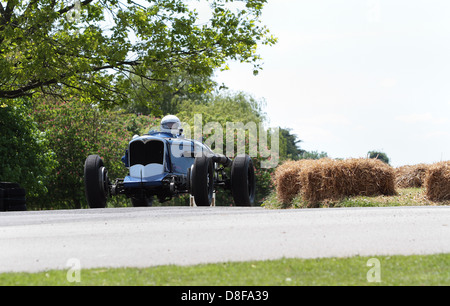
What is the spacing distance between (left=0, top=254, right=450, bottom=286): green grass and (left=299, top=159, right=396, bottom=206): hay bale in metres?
8.21

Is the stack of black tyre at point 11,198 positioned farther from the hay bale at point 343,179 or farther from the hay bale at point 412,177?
the hay bale at point 412,177

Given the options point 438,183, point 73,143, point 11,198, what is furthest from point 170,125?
point 73,143

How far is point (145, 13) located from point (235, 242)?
15995 mm

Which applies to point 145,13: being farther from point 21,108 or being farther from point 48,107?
point 48,107

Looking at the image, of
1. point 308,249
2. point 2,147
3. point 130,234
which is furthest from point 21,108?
point 308,249

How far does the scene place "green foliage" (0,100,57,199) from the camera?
2582cm

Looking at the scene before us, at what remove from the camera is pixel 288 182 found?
606 inches

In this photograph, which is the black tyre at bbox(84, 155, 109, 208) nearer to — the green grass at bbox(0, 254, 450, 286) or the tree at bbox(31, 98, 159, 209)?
the green grass at bbox(0, 254, 450, 286)

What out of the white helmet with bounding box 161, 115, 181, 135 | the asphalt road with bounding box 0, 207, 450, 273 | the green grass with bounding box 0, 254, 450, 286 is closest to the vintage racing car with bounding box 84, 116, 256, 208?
the white helmet with bounding box 161, 115, 181, 135

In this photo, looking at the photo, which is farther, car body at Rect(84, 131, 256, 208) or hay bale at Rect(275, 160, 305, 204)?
Result: car body at Rect(84, 131, 256, 208)

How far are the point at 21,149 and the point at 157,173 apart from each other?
12.1 meters

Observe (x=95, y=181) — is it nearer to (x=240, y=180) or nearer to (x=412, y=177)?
(x=240, y=180)

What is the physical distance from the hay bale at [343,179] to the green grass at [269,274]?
821 cm

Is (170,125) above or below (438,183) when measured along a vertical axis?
above
